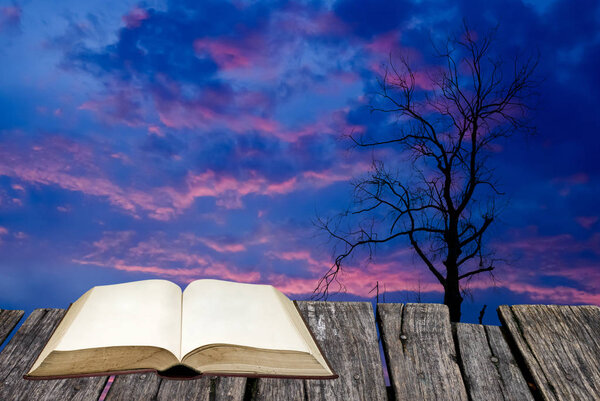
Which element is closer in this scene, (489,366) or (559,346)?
(489,366)

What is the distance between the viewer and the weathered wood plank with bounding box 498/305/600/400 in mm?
2232

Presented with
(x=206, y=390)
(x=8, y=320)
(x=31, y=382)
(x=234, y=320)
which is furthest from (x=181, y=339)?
(x=8, y=320)

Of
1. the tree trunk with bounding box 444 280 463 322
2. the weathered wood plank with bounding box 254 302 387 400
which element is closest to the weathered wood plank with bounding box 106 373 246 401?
the weathered wood plank with bounding box 254 302 387 400

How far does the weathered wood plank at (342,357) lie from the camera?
2053 millimetres

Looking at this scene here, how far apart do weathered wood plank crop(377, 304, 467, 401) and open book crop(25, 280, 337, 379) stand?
25.5 inches

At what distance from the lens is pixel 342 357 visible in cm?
220

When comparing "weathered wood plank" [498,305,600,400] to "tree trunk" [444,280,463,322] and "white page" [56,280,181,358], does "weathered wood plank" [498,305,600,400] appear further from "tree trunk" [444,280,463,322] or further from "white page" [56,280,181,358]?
"tree trunk" [444,280,463,322]

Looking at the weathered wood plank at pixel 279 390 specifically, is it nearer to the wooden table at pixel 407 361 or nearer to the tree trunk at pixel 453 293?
the wooden table at pixel 407 361

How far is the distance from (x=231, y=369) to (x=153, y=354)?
9.3 inches

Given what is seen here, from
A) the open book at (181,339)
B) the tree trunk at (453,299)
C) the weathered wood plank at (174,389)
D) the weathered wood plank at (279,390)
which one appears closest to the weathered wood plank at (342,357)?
the weathered wood plank at (279,390)

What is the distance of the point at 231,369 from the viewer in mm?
1451

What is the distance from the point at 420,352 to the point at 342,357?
0.38 m

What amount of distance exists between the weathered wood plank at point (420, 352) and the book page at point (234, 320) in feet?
2.46

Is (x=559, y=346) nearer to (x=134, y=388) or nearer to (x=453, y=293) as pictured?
(x=134, y=388)
